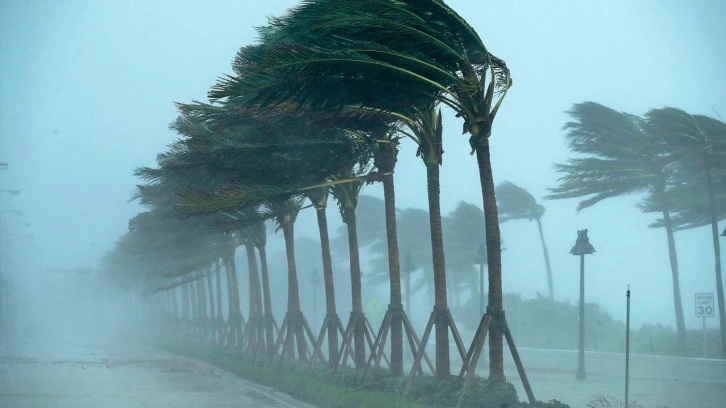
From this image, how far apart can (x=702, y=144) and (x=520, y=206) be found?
24.3 metres

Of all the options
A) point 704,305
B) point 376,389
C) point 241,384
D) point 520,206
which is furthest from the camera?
point 520,206

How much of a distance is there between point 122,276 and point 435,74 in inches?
3132

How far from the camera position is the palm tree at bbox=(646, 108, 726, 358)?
29922mm

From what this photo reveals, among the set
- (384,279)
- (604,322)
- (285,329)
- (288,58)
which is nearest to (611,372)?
(285,329)

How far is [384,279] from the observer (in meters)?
68.6

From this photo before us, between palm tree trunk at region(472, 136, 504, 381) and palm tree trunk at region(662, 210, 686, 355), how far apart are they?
18.6 meters

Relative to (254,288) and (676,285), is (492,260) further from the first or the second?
(254,288)

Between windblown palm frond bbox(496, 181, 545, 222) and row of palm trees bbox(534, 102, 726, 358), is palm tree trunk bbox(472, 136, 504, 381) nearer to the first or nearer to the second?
row of palm trees bbox(534, 102, 726, 358)

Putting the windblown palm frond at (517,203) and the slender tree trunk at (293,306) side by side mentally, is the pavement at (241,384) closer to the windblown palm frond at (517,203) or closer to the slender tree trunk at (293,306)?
the slender tree trunk at (293,306)

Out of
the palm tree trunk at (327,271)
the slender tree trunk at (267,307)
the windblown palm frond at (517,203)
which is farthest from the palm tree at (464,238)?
the palm tree trunk at (327,271)

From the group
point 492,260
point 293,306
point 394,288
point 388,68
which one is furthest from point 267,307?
point 388,68

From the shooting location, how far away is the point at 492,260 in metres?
16.3

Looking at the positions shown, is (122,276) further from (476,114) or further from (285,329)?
(476,114)

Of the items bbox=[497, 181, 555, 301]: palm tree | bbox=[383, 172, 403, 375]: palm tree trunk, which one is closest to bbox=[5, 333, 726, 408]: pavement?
bbox=[383, 172, 403, 375]: palm tree trunk
